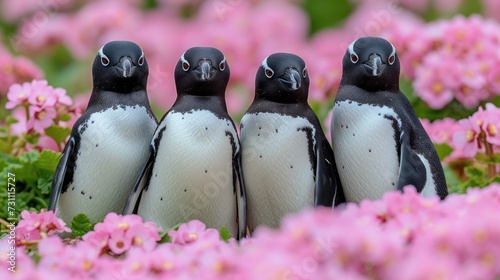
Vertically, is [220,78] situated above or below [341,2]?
above

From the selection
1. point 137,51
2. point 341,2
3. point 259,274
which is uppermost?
point 137,51

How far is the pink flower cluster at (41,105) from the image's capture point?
3.24 meters

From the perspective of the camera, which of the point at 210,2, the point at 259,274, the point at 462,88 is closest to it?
the point at 259,274

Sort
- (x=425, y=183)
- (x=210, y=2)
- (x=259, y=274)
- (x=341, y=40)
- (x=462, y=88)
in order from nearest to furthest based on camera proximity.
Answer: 1. (x=259, y=274)
2. (x=425, y=183)
3. (x=462, y=88)
4. (x=341, y=40)
5. (x=210, y=2)

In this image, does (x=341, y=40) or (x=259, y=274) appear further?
(x=341, y=40)

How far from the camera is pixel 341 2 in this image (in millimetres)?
7516

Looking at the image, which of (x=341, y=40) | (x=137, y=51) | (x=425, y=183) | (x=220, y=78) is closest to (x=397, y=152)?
(x=425, y=183)

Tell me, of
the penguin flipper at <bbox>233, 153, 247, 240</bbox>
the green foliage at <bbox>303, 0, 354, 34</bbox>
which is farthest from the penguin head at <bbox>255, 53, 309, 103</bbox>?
the green foliage at <bbox>303, 0, 354, 34</bbox>

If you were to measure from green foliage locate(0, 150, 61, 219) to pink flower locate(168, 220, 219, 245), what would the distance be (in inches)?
34.7

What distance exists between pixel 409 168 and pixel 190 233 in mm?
A: 716

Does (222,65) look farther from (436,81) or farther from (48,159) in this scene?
(436,81)

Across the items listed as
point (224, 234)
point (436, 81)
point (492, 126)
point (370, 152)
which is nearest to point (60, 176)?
point (224, 234)

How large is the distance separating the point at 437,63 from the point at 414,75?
25 cm

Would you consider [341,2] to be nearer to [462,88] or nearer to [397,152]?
[462,88]
